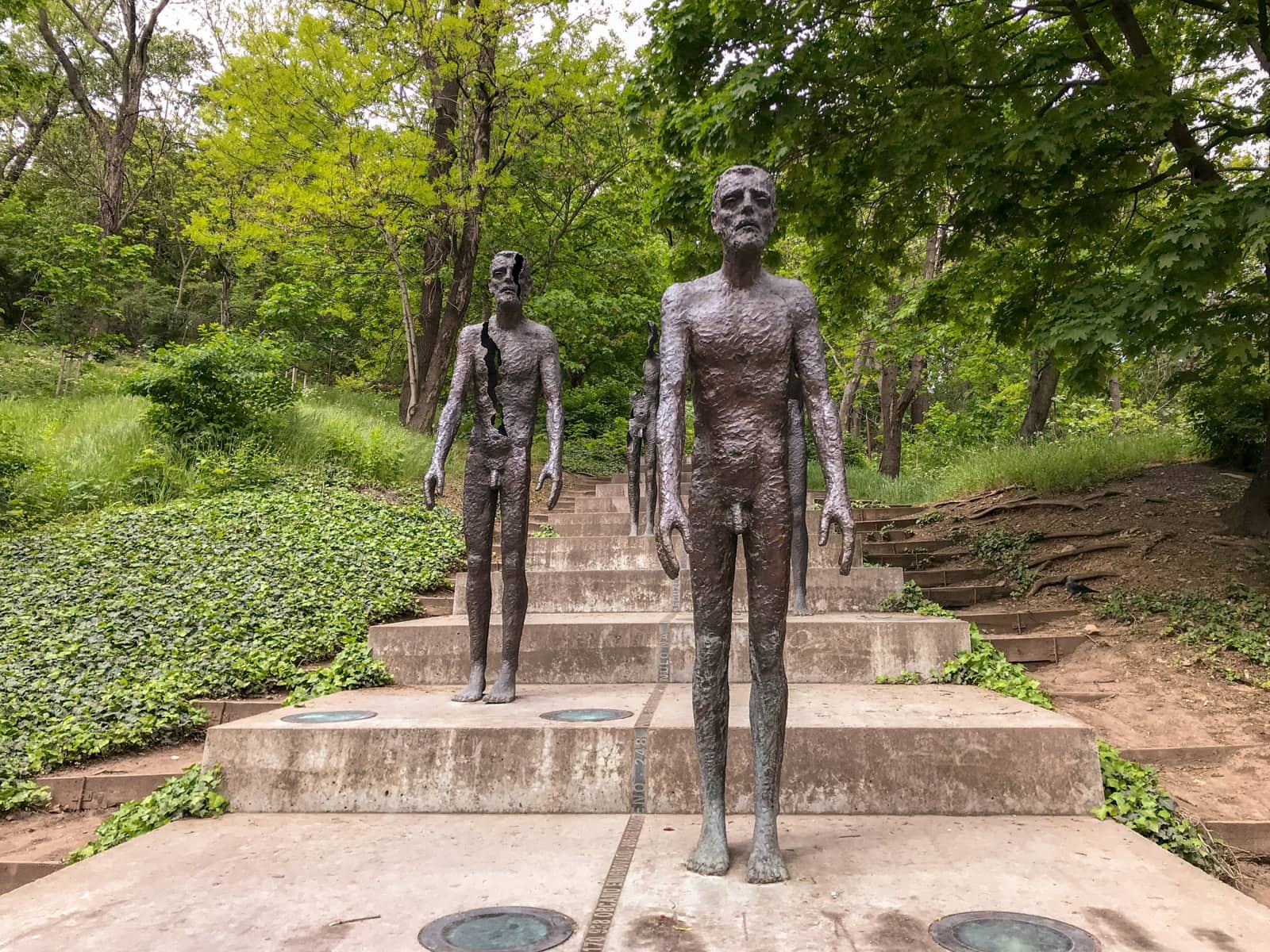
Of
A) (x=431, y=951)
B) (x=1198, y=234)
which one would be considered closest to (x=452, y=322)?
(x=1198, y=234)

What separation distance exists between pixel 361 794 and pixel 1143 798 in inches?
141

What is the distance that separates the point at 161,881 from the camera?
3033mm

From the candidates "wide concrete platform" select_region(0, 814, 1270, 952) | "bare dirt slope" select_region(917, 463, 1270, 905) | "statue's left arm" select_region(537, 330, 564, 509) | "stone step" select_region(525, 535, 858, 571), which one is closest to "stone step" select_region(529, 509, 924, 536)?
"stone step" select_region(525, 535, 858, 571)

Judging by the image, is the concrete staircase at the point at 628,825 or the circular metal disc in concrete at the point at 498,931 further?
the concrete staircase at the point at 628,825

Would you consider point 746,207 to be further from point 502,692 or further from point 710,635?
point 502,692

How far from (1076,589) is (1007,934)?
673 cm

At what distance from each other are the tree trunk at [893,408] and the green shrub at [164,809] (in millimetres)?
15661

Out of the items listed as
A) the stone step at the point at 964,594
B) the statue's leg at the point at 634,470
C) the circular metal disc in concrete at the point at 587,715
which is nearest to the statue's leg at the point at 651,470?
the statue's leg at the point at 634,470

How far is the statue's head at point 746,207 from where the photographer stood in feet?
10.5

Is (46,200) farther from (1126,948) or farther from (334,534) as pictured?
(1126,948)

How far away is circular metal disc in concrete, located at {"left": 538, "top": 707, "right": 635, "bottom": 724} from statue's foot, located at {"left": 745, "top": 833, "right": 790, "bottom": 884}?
134 centimetres

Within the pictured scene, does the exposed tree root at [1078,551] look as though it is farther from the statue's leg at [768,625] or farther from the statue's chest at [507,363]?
the statue's leg at [768,625]

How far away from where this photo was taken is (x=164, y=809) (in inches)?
155

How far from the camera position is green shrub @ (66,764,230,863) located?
387 cm
